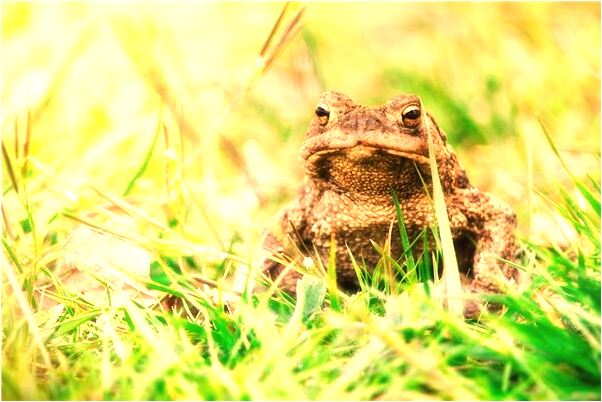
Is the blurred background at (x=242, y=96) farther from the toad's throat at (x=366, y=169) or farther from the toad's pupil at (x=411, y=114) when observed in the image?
the toad's pupil at (x=411, y=114)

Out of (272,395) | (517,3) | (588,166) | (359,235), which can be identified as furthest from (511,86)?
(272,395)

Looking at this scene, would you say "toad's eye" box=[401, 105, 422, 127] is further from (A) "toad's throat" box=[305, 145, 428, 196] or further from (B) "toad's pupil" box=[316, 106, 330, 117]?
(B) "toad's pupil" box=[316, 106, 330, 117]

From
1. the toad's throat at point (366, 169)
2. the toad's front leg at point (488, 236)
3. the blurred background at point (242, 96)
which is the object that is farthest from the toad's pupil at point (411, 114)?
the blurred background at point (242, 96)

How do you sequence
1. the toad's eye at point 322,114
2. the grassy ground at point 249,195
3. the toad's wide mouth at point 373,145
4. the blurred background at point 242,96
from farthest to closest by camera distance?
the blurred background at point 242,96
the toad's eye at point 322,114
the toad's wide mouth at point 373,145
the grassy ground at point 249,195

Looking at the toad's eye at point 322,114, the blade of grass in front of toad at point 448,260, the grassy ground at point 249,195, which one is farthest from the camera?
the toad's eye at point 322,114

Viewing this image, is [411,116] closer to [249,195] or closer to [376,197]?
[376,197]

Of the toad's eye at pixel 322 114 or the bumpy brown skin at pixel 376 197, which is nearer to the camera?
the bumpy brown skin at pixel 376 197

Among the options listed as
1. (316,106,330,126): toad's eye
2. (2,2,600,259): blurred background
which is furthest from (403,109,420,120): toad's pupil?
(2,2,600,259): blurred background

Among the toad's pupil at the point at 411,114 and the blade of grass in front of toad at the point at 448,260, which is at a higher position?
the toad's pupil at the point at 411,114

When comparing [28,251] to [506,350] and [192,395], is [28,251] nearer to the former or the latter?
[192,395]
